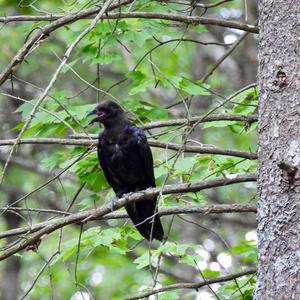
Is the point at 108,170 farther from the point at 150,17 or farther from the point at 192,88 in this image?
the point at 150,17

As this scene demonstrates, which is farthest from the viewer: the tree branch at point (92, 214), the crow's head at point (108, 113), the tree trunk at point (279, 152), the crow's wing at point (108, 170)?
the crow's head at point (108, 113)

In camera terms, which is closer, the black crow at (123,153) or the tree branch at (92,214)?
the tree branch at (92,214)

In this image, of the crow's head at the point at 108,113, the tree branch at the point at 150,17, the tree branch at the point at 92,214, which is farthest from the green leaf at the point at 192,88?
the tree branch at the point at 92,214

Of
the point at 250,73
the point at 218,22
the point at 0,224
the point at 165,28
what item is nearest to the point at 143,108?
the point at 165,28

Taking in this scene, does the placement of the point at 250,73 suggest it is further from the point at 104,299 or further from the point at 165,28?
the point at 165,28

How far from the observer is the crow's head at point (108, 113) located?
21.0ft

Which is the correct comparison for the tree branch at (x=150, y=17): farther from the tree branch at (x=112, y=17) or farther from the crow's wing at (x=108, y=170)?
the crow's wing at (x=108, y=170)

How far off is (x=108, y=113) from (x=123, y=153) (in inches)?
13.5

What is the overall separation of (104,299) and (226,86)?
419 centimetres

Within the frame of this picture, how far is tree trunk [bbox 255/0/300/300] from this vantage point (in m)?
4.09

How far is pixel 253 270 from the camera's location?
503 cm

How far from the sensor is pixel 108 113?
21.4 feet

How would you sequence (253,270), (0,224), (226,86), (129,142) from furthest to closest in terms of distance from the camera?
1. (226,86)
2. (0,224)
3. (129,142)
4. (253,270)

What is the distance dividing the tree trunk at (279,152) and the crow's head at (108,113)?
7.15 ft
